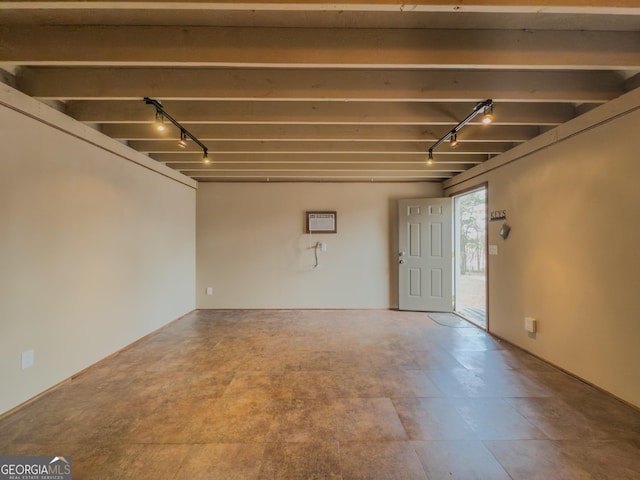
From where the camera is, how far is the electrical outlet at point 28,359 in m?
1.96

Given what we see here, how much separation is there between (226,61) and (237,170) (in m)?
2.43

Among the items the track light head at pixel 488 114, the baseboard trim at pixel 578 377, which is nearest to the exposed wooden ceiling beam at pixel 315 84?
the track light head at pixel 488 114

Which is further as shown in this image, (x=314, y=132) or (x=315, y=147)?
(x=315, y=147)

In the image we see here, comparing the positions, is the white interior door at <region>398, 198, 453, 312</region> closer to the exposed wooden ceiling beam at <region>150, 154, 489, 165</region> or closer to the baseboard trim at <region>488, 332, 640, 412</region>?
the exposed wooden ceiling beam at <region>150, 154, 489, 165</region>

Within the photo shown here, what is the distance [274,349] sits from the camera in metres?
3.00

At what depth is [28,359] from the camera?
1986mm

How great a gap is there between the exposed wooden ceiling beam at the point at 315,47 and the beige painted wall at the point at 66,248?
699 mm

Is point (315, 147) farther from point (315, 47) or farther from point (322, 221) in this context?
point (322, 221)

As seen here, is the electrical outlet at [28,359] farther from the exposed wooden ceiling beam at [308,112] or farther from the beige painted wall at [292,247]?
the beige painted wall at [292,247]

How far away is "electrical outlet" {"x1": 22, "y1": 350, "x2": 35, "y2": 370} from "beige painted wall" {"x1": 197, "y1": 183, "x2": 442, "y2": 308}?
267 centimetres

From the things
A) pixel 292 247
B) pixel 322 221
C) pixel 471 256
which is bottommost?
pixel 471 256

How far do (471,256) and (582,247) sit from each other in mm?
6679

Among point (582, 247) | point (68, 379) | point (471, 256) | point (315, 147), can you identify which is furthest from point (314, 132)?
point (471, 256)

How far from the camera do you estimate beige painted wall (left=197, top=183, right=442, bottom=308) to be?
4.66 metres
